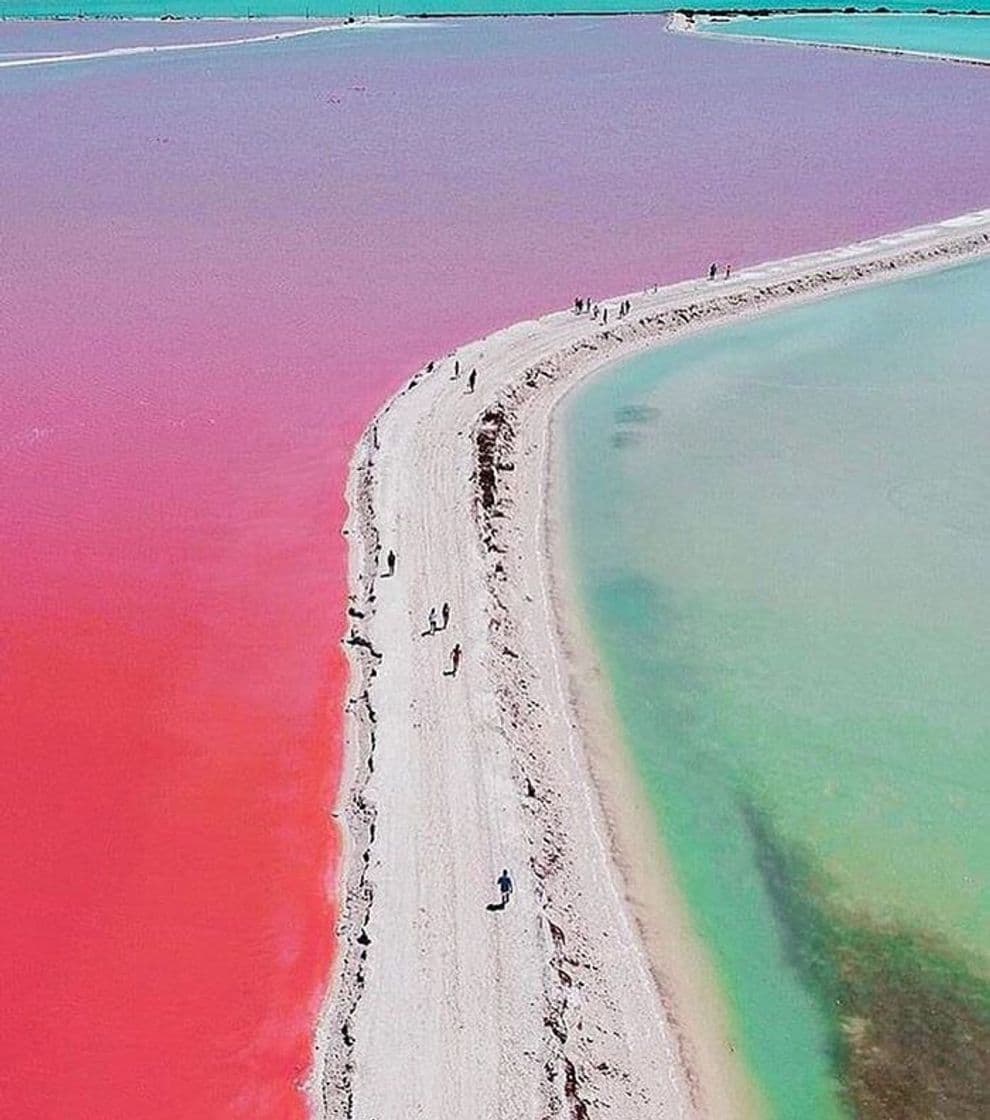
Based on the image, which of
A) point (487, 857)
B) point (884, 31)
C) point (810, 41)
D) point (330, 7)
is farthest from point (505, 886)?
point (330, 7)

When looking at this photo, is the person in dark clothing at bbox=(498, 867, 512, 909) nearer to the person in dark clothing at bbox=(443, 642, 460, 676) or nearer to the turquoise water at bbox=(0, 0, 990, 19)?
the person in dark clothing at bbox=(443, 642, 460, 676)

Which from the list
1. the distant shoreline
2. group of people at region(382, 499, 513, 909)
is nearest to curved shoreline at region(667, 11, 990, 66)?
the distant shoreline

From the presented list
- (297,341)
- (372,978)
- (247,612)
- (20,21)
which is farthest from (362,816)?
(20,21)

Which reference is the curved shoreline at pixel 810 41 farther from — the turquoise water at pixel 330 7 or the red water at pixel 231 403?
the red water at pixel 231 403

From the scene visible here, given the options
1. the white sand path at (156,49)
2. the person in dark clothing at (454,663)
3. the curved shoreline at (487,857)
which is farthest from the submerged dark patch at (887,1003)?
the white sand path at (156,49)

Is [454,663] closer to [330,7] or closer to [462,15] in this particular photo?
[462,15]

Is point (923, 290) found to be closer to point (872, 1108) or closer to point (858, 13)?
point (872, 1108)
